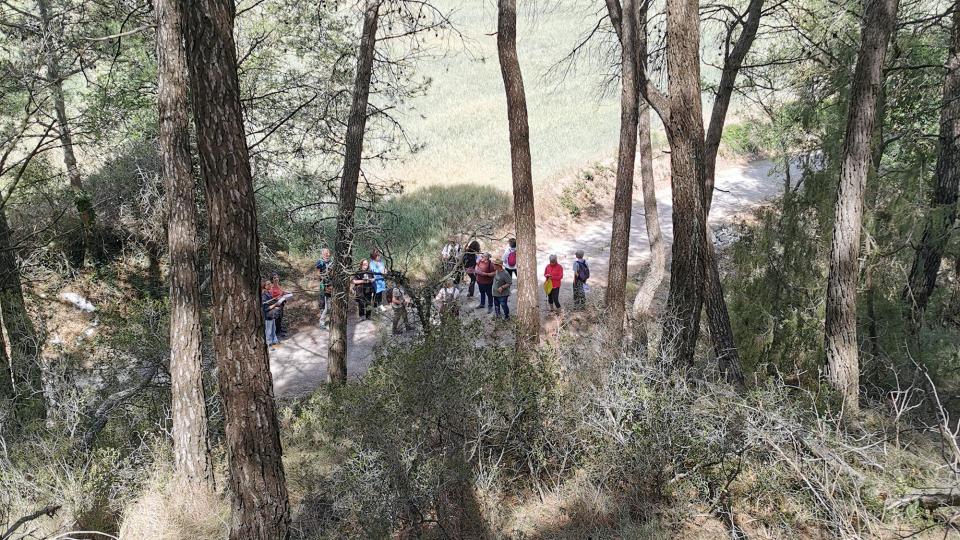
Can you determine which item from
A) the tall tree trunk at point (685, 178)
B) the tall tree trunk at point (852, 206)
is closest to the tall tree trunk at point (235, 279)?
the tall tree trunk at point (685, 178)

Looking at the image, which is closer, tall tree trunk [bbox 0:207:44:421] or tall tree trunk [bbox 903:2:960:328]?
tall tree trunk [bbox 0:207:44:421]

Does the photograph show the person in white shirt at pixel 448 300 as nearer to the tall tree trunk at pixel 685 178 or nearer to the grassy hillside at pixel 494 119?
the tall tree trunk at pixel 685 178

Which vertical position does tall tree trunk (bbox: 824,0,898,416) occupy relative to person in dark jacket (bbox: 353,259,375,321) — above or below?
above

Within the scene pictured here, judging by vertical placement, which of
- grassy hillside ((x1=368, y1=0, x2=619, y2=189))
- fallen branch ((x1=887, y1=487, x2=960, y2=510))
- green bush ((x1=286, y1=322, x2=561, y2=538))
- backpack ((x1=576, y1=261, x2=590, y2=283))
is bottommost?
green bush ((x1=286, y1=322, x2=561, y2=538))

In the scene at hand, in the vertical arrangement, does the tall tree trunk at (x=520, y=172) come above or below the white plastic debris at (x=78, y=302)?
above

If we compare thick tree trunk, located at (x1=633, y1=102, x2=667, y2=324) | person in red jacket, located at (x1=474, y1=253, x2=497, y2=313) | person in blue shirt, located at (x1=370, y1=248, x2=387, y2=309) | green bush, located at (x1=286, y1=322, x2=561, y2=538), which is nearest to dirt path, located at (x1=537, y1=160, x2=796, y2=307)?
person in red jacket, located at (x1=474, y1=253, x2=497, y2=313)

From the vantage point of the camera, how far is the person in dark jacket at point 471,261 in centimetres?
1188

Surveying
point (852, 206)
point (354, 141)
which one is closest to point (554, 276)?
point (354, 141)

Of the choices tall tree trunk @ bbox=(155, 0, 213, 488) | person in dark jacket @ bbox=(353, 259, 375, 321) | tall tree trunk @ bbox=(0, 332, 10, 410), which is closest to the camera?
tall tree trunk @ bbox=(155, 0, 213, 488)

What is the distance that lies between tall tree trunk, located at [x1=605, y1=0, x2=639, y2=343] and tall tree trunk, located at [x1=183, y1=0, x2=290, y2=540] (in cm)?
517

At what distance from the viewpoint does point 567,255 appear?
1778cm

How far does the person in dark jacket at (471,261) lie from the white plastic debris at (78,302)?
876 cm

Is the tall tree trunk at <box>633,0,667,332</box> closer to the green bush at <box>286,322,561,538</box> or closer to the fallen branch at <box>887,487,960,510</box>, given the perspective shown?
the green bush at <box>286,322,561,538</box>

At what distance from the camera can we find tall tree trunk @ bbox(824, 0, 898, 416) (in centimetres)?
670
